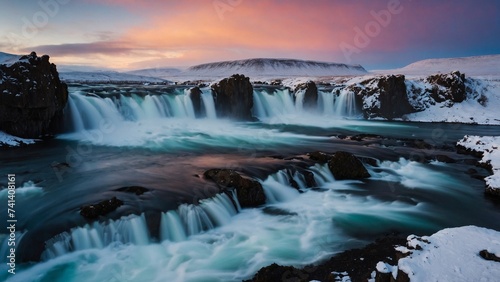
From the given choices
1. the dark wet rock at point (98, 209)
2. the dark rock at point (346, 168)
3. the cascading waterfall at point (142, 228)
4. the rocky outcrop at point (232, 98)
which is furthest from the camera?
the rocky outcrop at point (232, 98)

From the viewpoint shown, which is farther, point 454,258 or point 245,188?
point 245,188

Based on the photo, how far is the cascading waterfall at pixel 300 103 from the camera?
128 feet

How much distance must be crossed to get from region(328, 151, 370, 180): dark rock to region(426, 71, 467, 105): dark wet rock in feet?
107

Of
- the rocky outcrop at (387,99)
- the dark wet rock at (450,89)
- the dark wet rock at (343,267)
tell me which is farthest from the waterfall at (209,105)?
the dark wet rock at (450,89)

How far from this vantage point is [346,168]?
15.1m

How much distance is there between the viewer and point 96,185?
1242 cm

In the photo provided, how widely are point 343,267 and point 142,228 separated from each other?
5.42 metres

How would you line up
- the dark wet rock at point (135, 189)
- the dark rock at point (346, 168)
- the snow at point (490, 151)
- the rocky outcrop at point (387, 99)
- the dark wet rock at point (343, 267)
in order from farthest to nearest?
1. the rocky outcrop at point (387, 99)
2. the dark rock at point (346, 168)
3. the snow at point (490, 151)
4. the dark wet rock at point (135, 189)
5. the dark wet rock at point (343, 267)

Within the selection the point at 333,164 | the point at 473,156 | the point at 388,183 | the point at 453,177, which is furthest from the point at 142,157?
the point at 473,156

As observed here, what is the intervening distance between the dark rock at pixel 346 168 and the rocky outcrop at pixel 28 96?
17.0 m

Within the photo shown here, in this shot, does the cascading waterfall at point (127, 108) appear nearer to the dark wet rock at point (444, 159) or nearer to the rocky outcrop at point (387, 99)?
the rocky outcrop at point (387, 99)

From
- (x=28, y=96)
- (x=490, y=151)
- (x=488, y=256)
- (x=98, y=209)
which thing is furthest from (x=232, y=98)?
(x=488, y=256)

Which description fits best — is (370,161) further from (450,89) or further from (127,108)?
(450,89)

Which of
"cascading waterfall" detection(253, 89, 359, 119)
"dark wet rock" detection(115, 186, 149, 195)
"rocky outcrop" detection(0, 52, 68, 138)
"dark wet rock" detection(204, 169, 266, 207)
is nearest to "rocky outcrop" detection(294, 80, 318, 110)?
"cascading waterfall" detection(253, 89, 359, 119)
